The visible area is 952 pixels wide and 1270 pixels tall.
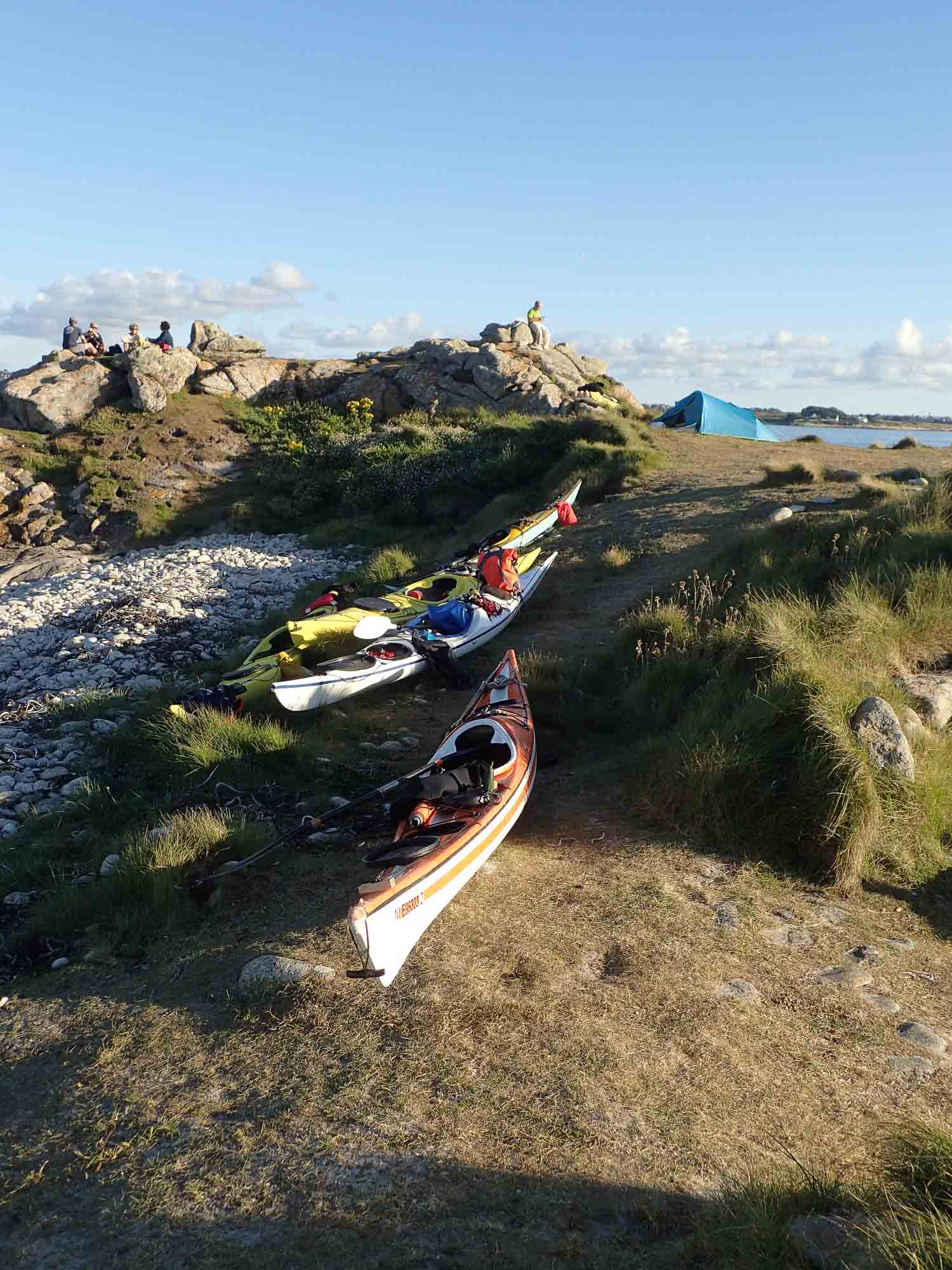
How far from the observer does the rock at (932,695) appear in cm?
680

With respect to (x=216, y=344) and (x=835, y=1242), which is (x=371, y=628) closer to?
(x=835, y=1242)

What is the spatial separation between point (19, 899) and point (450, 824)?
323cm

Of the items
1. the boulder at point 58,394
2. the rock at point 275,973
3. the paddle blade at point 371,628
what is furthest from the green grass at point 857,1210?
the boulder at point 58,394

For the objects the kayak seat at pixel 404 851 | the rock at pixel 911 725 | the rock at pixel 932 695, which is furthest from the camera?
the rock at pixel 932 695

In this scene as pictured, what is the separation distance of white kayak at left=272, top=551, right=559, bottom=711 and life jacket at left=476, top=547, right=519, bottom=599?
20 centimetres

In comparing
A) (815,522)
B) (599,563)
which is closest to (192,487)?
(599,563)

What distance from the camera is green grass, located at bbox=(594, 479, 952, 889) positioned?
5906mm

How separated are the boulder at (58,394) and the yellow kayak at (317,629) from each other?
60.7ft

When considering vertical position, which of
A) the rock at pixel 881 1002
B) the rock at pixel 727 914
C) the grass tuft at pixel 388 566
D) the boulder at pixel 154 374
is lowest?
the grass tuft at pixel 388 566

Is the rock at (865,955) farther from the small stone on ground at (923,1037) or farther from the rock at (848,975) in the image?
the small stone on ground at (923,1037)

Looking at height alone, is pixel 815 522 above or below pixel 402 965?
above

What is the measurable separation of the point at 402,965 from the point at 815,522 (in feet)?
27.6

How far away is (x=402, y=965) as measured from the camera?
192 inches

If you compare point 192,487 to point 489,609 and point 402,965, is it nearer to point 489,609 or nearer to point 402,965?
point 489,609
